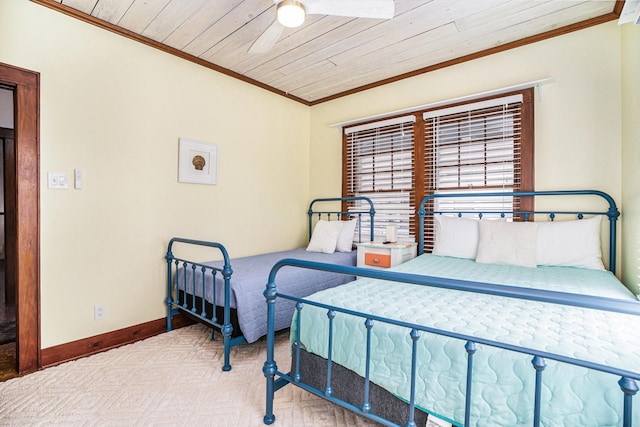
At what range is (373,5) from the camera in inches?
67.7

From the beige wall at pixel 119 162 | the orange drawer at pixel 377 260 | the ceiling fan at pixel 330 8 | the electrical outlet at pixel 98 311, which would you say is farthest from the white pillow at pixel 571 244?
the electrical outlet at pixel 98 311

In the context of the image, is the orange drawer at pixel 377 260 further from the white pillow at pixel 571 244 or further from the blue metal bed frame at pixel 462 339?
the blue metal bed frame at pixel 462 339

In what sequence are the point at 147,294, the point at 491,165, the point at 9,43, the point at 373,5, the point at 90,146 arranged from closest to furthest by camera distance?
the point at 373,5 < the point at 9,43 < the point at 90,146 < the point at 147,294 < the point at 491,165

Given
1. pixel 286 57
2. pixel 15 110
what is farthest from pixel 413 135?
pixel 15 110

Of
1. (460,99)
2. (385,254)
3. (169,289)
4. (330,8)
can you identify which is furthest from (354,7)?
(169,289)

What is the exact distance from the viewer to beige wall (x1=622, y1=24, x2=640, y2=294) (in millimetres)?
1923

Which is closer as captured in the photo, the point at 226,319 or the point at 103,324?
the point at 226,319

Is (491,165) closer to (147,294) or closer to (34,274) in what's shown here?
(147,294)

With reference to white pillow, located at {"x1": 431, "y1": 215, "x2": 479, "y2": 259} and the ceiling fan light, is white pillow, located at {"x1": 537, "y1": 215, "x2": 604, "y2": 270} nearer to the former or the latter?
white pillow, located at {"x1": 431, "y1": 215, "x2": 479, "y2": 259}

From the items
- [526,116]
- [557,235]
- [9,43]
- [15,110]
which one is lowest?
[557,235]

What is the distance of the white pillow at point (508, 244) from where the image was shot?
225cm

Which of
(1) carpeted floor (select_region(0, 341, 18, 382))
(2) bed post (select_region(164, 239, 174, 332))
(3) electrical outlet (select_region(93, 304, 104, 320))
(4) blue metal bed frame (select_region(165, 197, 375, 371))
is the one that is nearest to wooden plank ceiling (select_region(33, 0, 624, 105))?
(4) blue metal bed frame (select_region(165, 197, 375, 371))

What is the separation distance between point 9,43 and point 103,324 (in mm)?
1952

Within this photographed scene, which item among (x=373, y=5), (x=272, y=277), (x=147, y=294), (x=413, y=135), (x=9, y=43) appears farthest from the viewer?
(x=413, y=135)
